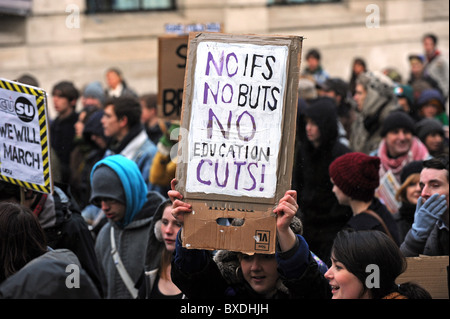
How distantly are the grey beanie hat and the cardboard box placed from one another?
202cm

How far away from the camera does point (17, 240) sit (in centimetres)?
378

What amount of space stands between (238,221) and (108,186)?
1994 mm

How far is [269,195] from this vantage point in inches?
150

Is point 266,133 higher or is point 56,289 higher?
point 266,133

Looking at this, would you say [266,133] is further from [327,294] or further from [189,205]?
[327,294]

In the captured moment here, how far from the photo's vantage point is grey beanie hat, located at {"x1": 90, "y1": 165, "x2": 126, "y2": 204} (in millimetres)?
5746

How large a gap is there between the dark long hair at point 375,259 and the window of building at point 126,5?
44.6 feet

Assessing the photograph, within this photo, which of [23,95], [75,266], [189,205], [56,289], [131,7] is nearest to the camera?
[56,289]

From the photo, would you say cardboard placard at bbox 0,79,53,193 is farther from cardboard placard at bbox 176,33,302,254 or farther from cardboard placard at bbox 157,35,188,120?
cardboard placard at bbox 157,35,188,120

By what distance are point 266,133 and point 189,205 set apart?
0.46 meters

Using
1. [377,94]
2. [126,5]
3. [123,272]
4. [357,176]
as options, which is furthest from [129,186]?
[126,5]

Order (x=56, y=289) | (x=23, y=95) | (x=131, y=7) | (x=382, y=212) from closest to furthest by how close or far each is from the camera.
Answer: (x=56, y=289) → (x=23, y=95) → (x=382, y=212) → (x=131, y=7)

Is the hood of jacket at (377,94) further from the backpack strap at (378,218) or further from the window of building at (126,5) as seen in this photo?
the window of building at (126,5)
